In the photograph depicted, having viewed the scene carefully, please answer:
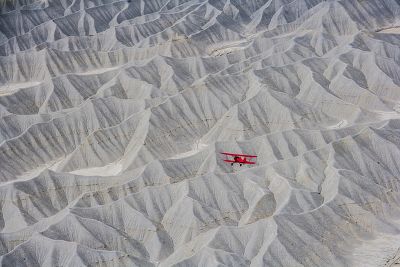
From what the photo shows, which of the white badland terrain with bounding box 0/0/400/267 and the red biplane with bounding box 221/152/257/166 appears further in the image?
the red biplane with bounding box 221/152/257/166

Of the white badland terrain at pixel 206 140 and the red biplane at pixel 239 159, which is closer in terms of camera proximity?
the white badland terrain at pixel 206 140

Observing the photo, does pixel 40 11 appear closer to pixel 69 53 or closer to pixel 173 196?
pixel 69 53

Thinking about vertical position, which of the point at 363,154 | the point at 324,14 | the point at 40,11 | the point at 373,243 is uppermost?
the point at 40,11

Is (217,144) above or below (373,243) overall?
above

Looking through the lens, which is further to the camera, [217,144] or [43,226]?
[217,144]

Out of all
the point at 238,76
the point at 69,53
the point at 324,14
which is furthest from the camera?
the point at 324,14

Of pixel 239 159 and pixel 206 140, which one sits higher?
pixel 206 140

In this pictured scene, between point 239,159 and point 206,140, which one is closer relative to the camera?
point 239,159

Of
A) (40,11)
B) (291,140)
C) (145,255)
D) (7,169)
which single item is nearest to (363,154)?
(291,140)
